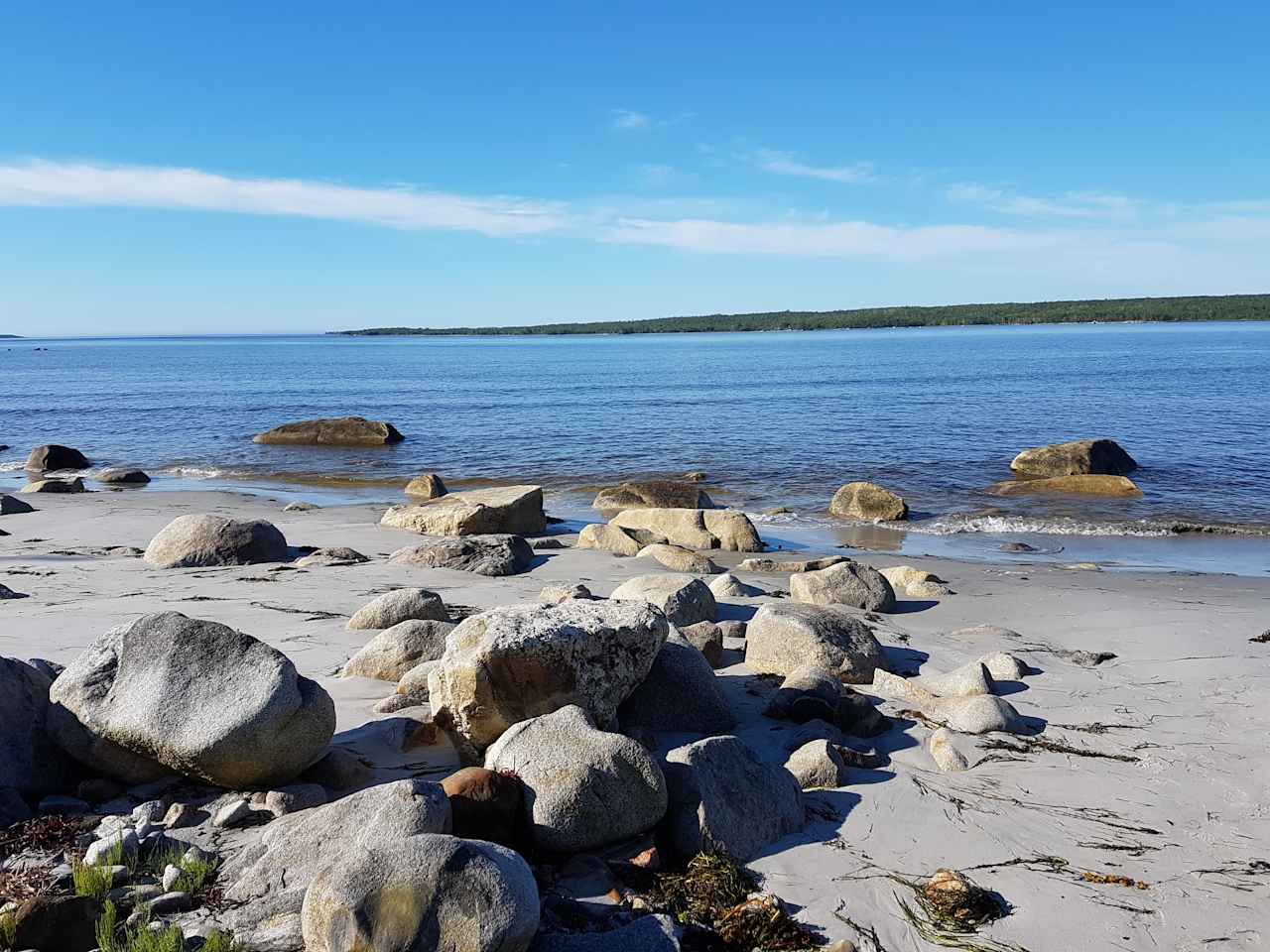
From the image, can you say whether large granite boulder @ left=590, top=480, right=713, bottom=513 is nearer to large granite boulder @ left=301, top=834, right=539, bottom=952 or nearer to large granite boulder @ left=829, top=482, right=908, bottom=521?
large granite boulder @ left=829, top=482, right=908, bottom=521

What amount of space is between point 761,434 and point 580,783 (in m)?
25.3

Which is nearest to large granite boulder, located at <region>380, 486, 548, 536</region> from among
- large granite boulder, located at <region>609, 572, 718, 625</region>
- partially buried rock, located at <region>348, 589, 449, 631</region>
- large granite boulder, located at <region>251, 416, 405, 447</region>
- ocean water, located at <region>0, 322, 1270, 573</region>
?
ocean water, located at <region>0, 322, 1270, 573</region>

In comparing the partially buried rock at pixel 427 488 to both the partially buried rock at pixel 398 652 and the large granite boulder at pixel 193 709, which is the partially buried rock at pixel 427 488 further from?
the large granite boulder at pixel 193 709

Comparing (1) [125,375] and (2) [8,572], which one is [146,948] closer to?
(2) [8,572]

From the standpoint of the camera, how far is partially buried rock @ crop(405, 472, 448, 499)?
19.4 meters

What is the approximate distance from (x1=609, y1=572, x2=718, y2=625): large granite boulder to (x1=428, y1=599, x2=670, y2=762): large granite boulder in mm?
2583

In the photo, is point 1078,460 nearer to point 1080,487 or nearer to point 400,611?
point 1080,487

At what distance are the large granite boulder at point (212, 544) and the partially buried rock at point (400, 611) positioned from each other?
12.8 ft

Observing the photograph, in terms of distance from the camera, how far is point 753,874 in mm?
4738

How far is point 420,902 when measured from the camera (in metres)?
3.77

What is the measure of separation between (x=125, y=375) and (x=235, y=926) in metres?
78.2

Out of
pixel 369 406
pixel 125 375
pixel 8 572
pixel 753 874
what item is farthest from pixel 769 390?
pixel 125 375

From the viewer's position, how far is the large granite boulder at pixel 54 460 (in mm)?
24891

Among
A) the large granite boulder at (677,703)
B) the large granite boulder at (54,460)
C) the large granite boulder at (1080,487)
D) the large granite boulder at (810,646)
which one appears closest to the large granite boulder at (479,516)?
the large granite boulder at (810,646)
